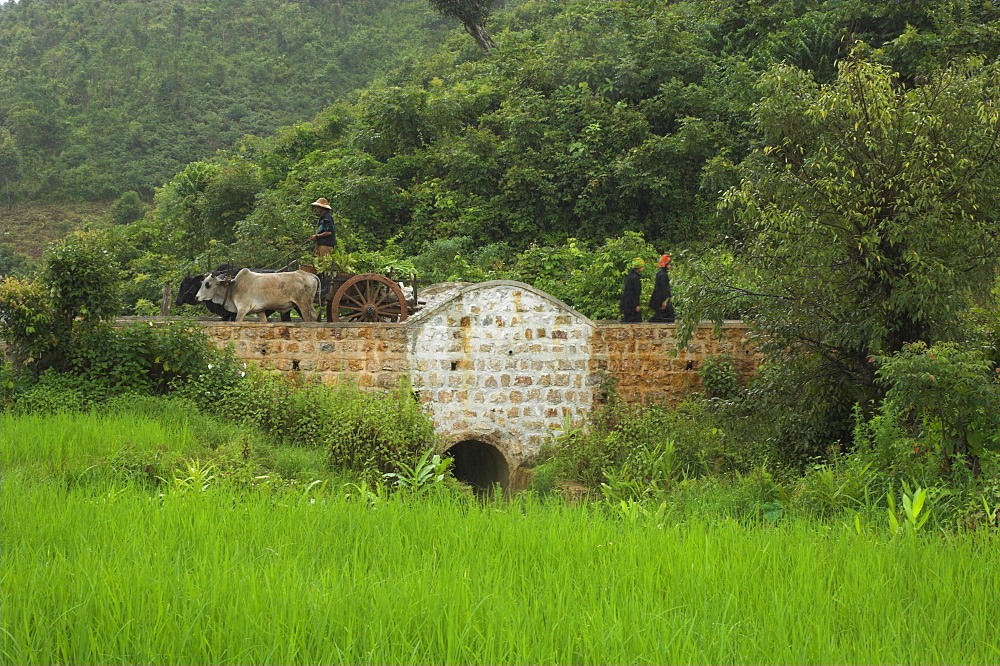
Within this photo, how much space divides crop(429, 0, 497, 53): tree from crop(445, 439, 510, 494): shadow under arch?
51.5 ft

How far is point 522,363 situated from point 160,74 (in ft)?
Result: 97.6

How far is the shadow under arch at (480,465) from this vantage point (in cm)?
1131

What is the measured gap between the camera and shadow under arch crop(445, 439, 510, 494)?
11.3m

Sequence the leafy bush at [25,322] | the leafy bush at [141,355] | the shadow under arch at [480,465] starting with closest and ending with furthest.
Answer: the leafy bush at [25,322] → the leafy bush at [141,355] → the shadow under arch at [480,465]

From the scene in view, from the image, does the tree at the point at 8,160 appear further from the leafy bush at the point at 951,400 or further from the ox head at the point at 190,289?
the leafy bush at the point at 951,400

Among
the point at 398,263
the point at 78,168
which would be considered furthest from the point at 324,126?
the point at 78,168

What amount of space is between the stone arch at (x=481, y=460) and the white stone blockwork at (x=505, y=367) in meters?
0.03

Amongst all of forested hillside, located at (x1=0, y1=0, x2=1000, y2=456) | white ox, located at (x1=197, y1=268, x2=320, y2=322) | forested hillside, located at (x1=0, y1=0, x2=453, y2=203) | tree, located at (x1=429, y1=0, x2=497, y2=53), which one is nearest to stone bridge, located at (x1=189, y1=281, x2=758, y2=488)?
forested hillside, located at (x1=0, y1=0, x2=1000, y2=456)

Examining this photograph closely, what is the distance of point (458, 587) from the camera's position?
3678 mm

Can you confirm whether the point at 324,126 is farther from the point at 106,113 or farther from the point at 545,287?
the point at 106,113

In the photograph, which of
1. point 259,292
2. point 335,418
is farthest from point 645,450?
point 259,292

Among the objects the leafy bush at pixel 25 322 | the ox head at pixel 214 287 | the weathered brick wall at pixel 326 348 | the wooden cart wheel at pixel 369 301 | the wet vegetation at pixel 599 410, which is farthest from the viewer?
the wooden cart wheel at pixel 369 301

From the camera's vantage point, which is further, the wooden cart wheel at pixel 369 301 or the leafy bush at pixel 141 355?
the wooden cart wheel at pixel 369 301

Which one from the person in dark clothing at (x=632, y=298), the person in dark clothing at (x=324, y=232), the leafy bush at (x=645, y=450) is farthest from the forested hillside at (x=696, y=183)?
the person in dark clothing at (x=632, y=298)
